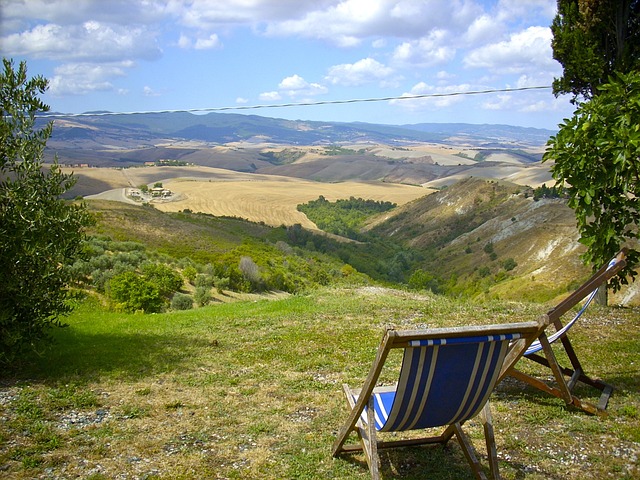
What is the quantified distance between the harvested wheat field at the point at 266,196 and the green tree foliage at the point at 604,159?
8846 cm

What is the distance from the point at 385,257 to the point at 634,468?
2990 inches

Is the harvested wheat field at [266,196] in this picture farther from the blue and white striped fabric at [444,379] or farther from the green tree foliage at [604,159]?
the blue and white striped fabric at [444,379]

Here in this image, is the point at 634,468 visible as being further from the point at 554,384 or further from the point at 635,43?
the point at 635,43

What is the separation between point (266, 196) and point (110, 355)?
12201 cm

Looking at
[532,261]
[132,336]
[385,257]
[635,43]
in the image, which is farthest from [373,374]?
A: [385,257]

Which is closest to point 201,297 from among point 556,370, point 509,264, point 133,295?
point 133,295

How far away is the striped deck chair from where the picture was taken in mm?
3748

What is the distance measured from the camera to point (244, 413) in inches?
233

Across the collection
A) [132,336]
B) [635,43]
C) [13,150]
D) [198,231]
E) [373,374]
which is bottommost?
[198,231]

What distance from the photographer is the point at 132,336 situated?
32.5ft

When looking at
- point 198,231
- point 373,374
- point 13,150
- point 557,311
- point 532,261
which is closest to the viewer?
point 373,374

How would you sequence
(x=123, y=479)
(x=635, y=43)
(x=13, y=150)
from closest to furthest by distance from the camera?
1. (x=123, y=479)
2. (x=13, y=150)
3. (x=635, y=43)

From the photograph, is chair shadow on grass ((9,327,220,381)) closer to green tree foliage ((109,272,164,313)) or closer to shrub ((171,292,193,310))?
green tree foliage ((109,272,164,313))

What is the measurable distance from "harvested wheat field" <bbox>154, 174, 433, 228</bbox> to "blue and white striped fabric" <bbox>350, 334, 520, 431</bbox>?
9324 centimetres
